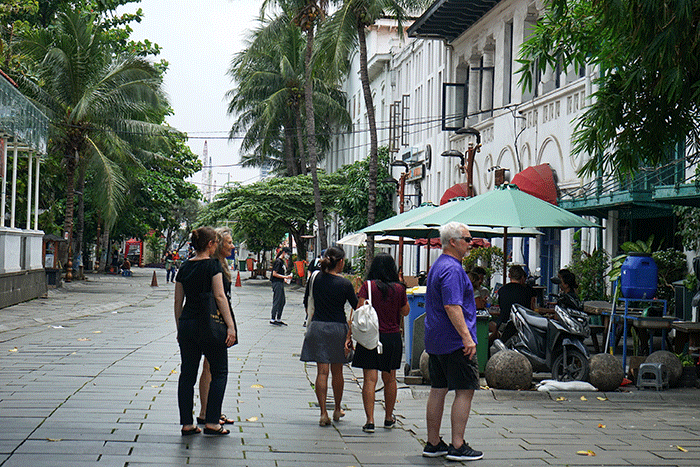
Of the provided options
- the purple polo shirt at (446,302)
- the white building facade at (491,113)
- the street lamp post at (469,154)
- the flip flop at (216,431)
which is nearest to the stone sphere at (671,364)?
the white building facade at (491,113)

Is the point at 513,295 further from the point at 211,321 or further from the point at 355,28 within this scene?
the point at 355,28

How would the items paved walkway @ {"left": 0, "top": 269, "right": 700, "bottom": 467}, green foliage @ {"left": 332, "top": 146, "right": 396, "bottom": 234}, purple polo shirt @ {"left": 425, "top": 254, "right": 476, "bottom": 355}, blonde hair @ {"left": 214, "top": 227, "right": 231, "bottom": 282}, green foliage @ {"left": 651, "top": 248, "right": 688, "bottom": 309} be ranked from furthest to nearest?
green foliage @ {"left": 332, "top": 146, "right": 396, "bottom": 234} → green foliage @ {"left": 651, "top": 248, "right": 688, "bottom": 309} → blonde hair @ {"left": 214, "top": 227, "right": 231, "bottom": 282} → purple polo shirt @ {"left": 425, "top": 254, "right": 476, "bottom": 355} → paved walkway @ {"left": 0, "top": 269, "right": 700, "bottom": 467}

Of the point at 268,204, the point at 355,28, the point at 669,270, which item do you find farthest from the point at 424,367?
the point at 268,204

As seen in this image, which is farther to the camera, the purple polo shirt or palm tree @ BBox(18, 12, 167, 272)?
palm tree @ BBox(18, 12, 167, 272)

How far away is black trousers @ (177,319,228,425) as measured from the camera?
689 cm

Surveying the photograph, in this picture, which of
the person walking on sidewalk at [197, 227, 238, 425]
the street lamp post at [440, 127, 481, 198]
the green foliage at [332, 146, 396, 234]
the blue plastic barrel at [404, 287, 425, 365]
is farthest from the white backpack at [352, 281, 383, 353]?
the green foliage at [332, 146, 396, 234]

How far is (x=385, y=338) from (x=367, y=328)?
273 millimetres

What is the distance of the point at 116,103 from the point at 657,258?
23042 mm

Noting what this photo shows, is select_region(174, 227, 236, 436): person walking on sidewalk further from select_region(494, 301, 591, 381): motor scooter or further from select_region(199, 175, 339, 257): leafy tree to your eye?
select_region(199, 175, 339, 257): leafy tree

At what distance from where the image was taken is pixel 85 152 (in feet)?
113

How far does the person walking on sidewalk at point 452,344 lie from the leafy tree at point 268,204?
36.2 metres

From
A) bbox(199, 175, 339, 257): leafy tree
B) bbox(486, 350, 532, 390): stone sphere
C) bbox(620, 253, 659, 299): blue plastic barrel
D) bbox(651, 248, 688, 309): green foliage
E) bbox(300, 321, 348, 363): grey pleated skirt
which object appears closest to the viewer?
bbox(300, 321, 348, 363): grey pleated skirt

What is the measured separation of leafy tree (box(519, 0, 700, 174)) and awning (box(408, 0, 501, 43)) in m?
16.2

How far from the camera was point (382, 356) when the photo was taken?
25.2ft
